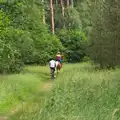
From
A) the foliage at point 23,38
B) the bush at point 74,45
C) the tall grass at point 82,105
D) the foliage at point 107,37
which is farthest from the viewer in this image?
the bush at point 74,45

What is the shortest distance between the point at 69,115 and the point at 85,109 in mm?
1189

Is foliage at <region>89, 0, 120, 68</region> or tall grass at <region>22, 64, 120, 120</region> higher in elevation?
foliage at <region>89, 0, 120, 68</region>

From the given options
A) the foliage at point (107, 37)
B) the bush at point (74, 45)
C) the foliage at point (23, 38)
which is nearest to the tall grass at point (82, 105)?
the foliage at point (107, 37)

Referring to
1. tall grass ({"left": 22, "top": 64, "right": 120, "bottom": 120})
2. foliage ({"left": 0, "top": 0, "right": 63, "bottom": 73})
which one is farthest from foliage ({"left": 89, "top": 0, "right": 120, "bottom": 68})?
tall grass ({"left": 22, "top": 64, "right": 120, "bottom": 120})

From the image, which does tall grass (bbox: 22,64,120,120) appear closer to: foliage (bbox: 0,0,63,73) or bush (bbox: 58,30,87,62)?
foliage (bbox: 0,0,63,73)

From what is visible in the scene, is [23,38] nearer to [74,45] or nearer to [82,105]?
[74,45]

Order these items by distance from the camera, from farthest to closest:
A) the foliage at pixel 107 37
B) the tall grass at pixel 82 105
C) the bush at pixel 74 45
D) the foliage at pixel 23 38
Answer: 1. the bush at pixel 74 45
2. the foliage at pixel 23 38
3. the foliage at pixel 107 37
4. the tall grass at pixel 82 105

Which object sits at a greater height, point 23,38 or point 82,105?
point 23,38

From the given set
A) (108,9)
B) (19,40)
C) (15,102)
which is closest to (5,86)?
(15,102)

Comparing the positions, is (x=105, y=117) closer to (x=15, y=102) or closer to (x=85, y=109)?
Answer: (x=85, y=109)

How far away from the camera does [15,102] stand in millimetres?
16375

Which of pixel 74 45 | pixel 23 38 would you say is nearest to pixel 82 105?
pixel 23 38

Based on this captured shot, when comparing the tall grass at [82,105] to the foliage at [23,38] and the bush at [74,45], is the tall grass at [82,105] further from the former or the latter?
the bush at [74,45]

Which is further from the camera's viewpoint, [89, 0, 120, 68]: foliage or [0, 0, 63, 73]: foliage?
[0, 0, 63, 73]: foliage
